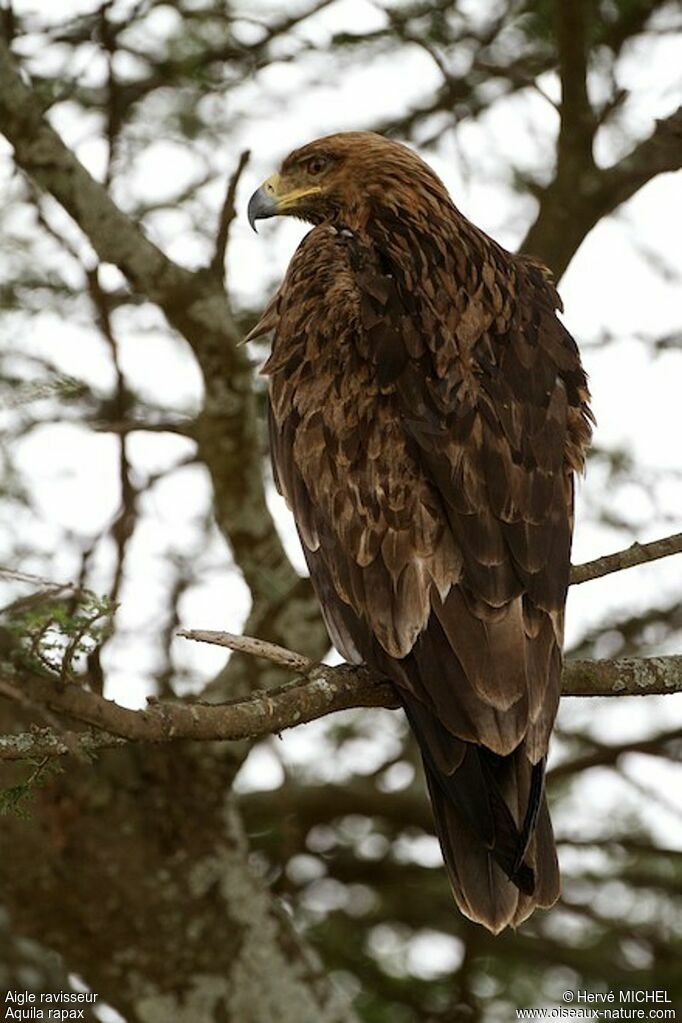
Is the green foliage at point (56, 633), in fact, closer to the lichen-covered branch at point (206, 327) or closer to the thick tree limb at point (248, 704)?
the thick tree limb at point (248, 704)

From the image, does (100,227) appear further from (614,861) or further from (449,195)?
(614,861)

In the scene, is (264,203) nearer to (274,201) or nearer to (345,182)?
(274,201)

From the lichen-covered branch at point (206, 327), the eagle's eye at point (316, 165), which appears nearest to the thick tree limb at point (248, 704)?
the lichen-covered branch at point (206, 327)

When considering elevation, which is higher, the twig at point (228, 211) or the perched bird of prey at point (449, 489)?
the twig at point (228, 211)

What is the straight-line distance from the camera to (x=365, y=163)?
227 inches

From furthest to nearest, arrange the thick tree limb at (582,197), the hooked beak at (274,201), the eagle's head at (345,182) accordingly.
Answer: the thick tree limb at (582,197) → the hooked beak at (274,201) → the eagle's head at (345,182)

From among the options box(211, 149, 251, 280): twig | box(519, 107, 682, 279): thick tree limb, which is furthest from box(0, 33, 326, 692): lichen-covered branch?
box(519, 107, 682, 279): thick tree limb

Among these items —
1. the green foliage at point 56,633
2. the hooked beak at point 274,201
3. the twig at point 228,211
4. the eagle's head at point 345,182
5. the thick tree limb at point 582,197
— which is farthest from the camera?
A: the thick tree limb at point 582,197

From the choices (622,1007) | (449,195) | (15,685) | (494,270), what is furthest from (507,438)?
(622,1007)

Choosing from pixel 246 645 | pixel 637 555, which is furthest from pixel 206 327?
pixel 246 645

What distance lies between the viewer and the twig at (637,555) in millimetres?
4199

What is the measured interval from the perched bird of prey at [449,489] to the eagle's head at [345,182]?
7.9 inches

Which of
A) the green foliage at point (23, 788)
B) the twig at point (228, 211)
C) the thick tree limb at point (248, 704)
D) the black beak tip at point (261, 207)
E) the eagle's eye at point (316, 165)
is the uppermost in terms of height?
the eagle's eye at point (316, 165)

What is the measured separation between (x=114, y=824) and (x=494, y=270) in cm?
223
